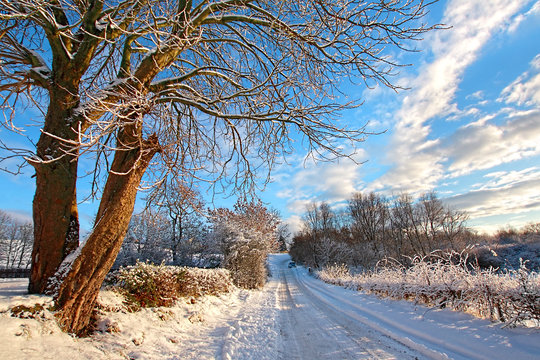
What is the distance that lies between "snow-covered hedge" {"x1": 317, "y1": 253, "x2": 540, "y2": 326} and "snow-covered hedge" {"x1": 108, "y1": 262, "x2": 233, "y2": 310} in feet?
19.8

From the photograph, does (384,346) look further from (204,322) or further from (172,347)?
(204,322)

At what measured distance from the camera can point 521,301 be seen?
12.1 feet

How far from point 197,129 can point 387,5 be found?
5088 millimetres

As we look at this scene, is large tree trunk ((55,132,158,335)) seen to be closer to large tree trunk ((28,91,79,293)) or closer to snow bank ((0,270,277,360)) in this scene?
snow bank ((0,270,277,360))

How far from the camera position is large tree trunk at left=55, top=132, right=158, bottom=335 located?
11.3ft

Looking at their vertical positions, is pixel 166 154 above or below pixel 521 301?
above

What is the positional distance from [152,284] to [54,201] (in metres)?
2.91

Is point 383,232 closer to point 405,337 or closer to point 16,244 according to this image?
point 405,337

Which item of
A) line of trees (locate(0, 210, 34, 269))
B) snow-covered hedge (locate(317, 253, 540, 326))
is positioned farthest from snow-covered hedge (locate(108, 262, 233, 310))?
line of trees (locate(0, 210, 34, 269))

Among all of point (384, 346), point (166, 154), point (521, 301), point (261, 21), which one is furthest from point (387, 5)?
point (384, 346)

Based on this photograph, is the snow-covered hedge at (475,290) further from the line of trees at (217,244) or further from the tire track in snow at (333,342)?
the line of trees at (217,244)

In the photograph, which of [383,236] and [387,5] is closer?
[387,5]

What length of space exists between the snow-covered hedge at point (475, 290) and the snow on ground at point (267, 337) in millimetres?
244

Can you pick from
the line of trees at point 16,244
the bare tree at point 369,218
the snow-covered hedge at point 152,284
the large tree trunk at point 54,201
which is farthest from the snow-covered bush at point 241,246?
the line of trees at point 16,244
